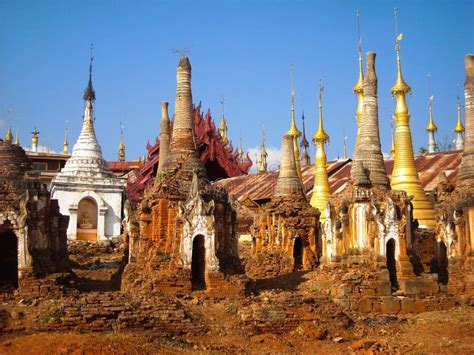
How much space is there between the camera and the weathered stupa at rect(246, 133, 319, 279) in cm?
2534

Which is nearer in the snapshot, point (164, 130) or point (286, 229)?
point (286, 229)

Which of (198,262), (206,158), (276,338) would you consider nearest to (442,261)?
(198,262)

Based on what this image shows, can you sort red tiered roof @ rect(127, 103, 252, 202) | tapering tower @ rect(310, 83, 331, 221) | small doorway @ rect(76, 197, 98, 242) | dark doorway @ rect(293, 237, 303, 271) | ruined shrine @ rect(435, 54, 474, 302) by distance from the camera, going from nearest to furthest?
ruined shrine @ rect(435, 54, 474, 302) → dark doorway @ rect(293, 237, 303, 271) → tapering tower @ rect(310, 83, 331, 221) → small doorway @ rect(76, 197, 98, 242) → red tiered roof @ rect(127, 103, 252, 202)

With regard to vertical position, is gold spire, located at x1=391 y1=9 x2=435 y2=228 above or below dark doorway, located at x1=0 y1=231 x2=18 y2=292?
above

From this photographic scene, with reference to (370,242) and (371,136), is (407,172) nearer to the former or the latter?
(371,136)

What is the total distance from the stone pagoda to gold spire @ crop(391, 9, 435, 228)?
49.7ft

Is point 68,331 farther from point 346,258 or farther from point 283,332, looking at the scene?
point 346,258

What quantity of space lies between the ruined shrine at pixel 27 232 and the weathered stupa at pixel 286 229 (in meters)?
8.27

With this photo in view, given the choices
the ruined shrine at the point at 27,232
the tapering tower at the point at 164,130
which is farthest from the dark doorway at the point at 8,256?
the tapering tower at the point at 164,130

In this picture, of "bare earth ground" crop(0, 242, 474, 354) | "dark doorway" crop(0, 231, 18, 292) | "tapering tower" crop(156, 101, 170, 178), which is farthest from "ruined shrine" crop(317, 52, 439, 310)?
"dark doorway" crop(0, 231, 18, 292)

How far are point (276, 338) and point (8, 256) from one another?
26.9 ft

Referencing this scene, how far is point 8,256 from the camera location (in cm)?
1948

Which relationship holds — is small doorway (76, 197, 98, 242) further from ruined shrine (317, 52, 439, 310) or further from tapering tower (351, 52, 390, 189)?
tapering tower (351, 52, 390, 189)

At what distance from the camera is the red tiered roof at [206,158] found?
4409 centimetres
